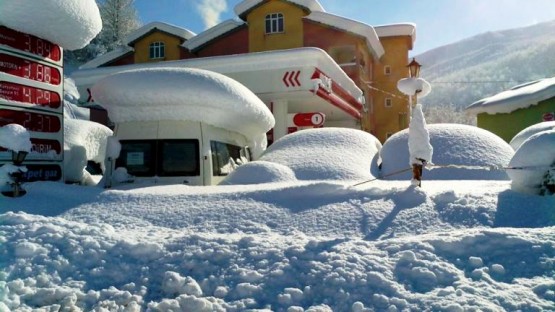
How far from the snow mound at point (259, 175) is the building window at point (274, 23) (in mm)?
14704

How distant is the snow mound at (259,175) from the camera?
6.94 metres

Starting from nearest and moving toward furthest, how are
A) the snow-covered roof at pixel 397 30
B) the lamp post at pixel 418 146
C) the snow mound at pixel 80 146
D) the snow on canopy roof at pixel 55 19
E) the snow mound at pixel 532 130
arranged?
the lamp post at pixel 418 146 < the snow on canopy roof at pixel 55 19 < the snow mound at pixel 80 146 < the snow mound at pixel 532 130 < the snow-covered roof at pixel 397 30

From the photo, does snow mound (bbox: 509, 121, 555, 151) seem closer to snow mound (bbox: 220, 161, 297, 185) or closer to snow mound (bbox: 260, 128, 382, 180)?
snow mound (bbox: 260, 128, 382, 180)

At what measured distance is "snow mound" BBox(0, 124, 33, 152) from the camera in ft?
18.0

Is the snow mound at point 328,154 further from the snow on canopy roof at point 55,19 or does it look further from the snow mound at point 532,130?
the snow on canopy roof at point 55,19

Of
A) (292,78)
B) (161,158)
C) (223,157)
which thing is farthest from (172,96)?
(292,78)

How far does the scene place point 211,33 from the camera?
72.0 ft

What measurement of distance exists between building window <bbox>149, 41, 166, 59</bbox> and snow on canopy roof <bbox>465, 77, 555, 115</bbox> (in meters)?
16.0

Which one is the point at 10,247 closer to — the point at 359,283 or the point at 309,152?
the point at 359,283

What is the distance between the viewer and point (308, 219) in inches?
179

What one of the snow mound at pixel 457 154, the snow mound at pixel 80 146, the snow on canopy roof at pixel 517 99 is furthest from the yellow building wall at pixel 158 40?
the snow mound at pixel 457 154

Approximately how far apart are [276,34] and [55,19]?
575 inches

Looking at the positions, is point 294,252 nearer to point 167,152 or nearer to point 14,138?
point 14,138

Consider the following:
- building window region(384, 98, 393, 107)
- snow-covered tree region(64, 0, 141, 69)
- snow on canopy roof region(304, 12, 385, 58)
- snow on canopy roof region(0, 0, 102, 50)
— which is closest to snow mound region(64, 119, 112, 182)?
snow on canopy roof region(0, 0, 102, 50)
